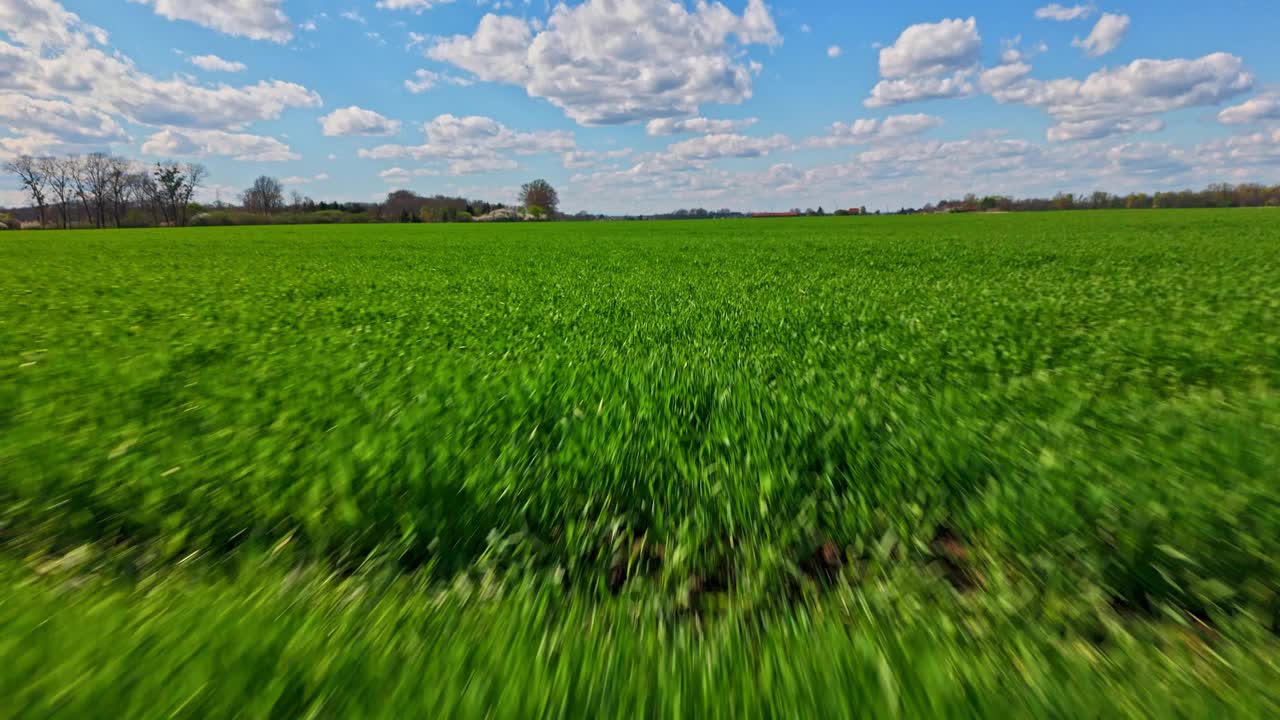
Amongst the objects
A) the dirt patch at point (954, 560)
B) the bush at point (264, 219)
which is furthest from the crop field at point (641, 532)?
the bush at point (264, 219)

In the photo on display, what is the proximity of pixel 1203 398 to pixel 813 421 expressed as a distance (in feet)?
10.0

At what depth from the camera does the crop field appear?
1622mm

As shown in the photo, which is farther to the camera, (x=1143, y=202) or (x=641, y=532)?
(x=1143, y=202)

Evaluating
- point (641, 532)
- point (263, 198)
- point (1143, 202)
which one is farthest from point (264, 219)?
point (1143, 202)

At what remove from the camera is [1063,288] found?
10.3m

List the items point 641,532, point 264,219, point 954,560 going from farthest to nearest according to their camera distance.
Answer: point 264,219, point 641,532, point 954,560

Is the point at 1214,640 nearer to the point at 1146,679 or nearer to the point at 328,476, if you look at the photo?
the point at 1146,679

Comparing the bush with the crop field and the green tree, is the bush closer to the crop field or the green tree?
the green tree

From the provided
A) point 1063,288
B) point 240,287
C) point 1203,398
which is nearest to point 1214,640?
point 1203,398

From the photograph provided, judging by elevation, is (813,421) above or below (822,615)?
above

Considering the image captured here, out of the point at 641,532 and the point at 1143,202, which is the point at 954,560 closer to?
the point at 641,532

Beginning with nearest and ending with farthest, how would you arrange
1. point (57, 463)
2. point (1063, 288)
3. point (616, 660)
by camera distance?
1. point (616, 660)
2. point (57, 463)
3. point (1063, 288)

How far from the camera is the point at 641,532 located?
9.04 ft

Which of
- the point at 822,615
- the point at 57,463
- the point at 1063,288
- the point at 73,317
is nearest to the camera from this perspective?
the point at 822,615
